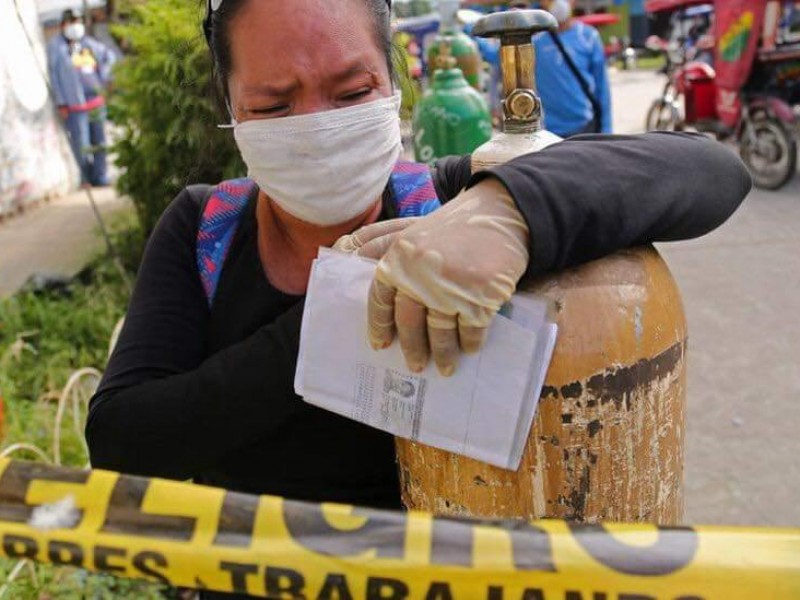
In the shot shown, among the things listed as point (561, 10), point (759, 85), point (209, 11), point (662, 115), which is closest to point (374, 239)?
point (209, 11)

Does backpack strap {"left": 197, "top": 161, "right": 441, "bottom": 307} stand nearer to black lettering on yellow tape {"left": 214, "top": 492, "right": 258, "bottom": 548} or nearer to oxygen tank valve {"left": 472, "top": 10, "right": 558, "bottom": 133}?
oxygen tank valve {"left": 472, "top": 10, "right": 558, "bottom": 133}

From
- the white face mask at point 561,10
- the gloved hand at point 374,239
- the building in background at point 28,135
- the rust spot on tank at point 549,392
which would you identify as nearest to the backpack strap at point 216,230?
the gloved hand at point 374,239

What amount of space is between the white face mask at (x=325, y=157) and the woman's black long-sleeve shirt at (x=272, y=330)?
0.07m

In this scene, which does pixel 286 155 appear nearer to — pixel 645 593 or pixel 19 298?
pixel 645 593

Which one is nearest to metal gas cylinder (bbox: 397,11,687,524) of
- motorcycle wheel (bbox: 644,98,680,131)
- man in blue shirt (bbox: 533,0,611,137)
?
man in blue shirt (bbox: 533,0,611,137)

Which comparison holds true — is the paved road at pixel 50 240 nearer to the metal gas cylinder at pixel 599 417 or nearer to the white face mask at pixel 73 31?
the white face mask at pixel 73 31

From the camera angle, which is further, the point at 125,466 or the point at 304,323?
the point at 125,466

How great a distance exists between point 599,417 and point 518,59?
47 centimetres

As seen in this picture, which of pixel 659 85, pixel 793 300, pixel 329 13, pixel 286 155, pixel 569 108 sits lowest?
pixel 659 85

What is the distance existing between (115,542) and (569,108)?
14.0 feet

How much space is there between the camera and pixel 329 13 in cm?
107

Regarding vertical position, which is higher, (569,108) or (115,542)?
(115,542)

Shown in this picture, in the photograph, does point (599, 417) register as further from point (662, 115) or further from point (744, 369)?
point (662, 115)

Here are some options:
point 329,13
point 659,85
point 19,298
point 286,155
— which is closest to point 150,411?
point 286,155
